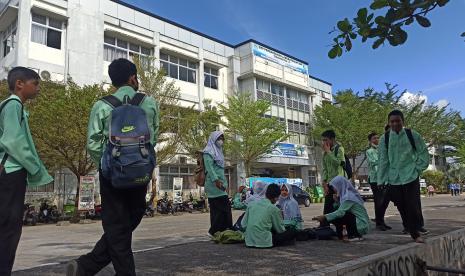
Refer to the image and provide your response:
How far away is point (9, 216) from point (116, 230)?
754 millimetres

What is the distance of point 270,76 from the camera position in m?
33.0

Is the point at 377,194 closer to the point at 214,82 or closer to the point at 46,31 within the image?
the point at 46,31

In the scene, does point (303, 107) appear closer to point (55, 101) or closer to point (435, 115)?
point (435, 115)

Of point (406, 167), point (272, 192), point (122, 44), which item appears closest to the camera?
point (406, 167)

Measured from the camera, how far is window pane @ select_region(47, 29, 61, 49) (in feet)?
70.1

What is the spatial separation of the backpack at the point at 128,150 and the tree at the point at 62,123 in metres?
13.8

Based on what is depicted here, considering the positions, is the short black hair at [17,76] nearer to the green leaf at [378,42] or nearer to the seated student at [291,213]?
the green leaf at [378,42]

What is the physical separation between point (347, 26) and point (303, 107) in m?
34.9

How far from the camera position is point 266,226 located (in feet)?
18.1

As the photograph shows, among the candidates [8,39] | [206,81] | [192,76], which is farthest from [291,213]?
[206,81]

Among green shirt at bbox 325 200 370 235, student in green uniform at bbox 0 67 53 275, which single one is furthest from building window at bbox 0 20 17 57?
student in green uniform at bbox 0 67 53 275

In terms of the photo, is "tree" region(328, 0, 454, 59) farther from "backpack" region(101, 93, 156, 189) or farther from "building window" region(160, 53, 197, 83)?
"building window" region(160, 53, 197, 83)

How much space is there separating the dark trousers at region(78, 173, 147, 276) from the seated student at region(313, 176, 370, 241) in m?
3.49

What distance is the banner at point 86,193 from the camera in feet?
55.3
